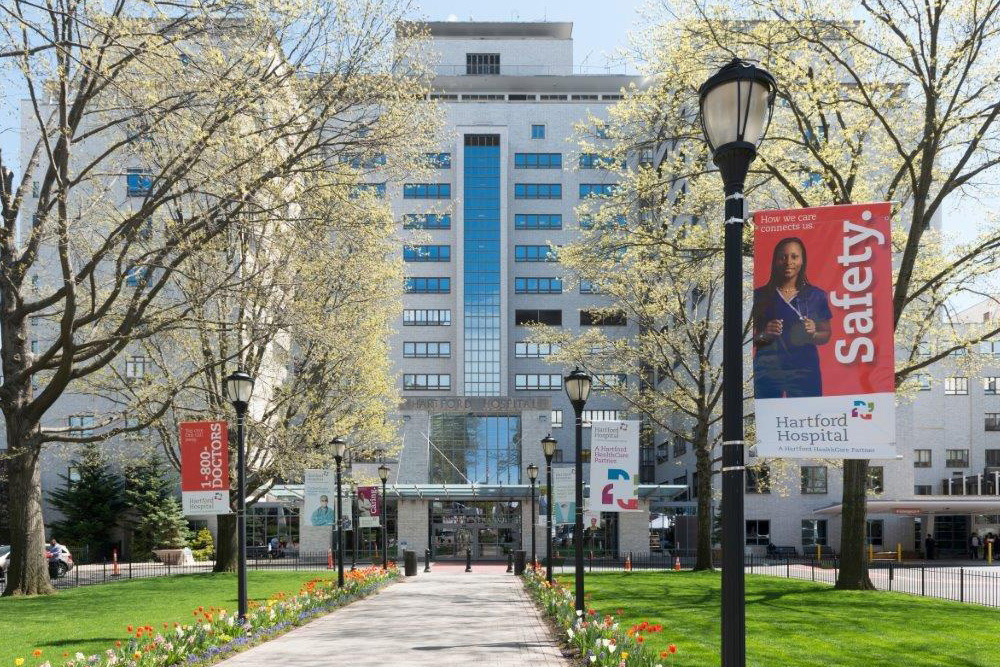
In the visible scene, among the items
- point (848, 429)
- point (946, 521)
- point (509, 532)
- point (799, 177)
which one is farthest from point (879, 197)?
point (946, 521)

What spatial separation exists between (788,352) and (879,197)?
973 inches

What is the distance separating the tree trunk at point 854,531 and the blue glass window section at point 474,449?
119ft

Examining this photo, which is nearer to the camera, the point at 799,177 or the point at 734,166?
the point at 734,166

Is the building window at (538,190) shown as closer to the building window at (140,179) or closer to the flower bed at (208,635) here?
the building window at (140,179)

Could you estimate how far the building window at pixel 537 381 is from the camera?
80.4m

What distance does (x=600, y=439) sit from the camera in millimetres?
17391

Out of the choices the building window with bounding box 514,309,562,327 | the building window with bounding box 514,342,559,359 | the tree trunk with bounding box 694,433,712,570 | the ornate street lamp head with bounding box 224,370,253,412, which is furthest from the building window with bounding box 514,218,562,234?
the ornate street lamp head with bounding box 224,370,253,412

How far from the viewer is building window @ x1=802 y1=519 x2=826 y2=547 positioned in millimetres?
56719

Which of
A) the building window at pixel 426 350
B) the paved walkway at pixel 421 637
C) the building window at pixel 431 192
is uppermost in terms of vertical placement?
the building window at pixel 431 192

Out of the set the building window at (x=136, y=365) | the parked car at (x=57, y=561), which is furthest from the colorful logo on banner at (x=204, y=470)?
the parked car at (x=57, y=561)

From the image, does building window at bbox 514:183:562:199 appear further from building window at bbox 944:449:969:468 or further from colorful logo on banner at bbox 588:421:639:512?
colorful logo on banner at bbox 588:421:639:512

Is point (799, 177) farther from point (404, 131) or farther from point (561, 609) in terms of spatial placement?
point (561, 609)

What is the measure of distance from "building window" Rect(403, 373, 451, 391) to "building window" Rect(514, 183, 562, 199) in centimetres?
1702

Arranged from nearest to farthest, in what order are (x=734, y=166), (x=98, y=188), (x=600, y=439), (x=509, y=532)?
1. (x=734, y=166)
2. (x=600, y=439)
3. (x=98, y=188)
4. (x=509, y=532)
